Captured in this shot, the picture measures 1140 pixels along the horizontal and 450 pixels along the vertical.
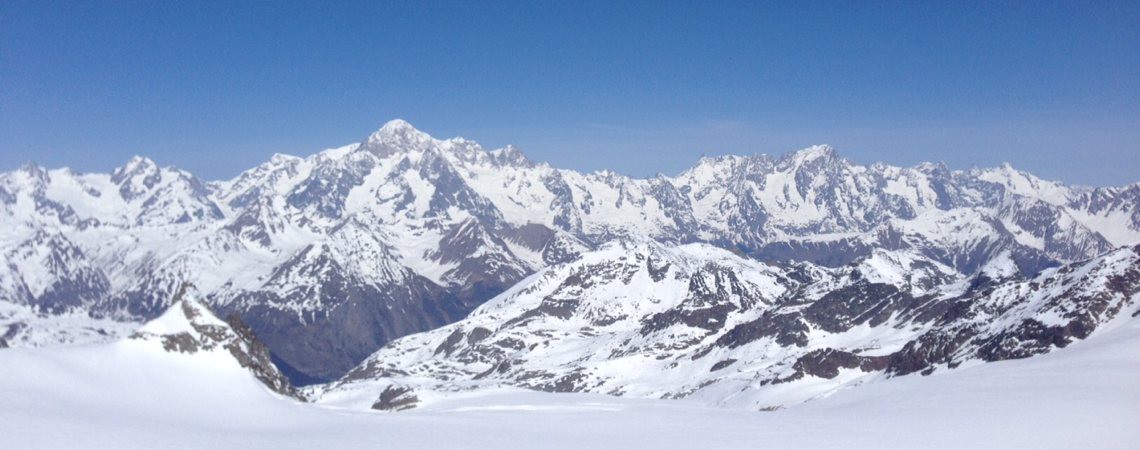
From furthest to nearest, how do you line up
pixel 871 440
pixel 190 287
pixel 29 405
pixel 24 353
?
pixel 190 287 < pixel 24 353 < pixel 871 440 < pixel 29 405

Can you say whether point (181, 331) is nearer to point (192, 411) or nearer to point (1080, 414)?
point (192, 411)

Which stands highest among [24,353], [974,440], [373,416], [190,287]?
[190,287]

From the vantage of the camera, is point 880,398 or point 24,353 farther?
point 880,398

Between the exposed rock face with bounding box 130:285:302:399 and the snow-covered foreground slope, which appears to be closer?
the snow-covered foreground slope

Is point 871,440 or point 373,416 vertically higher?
point 373,416

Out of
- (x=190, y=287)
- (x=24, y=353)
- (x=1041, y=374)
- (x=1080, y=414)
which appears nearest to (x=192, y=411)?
(x=24, y=353)
